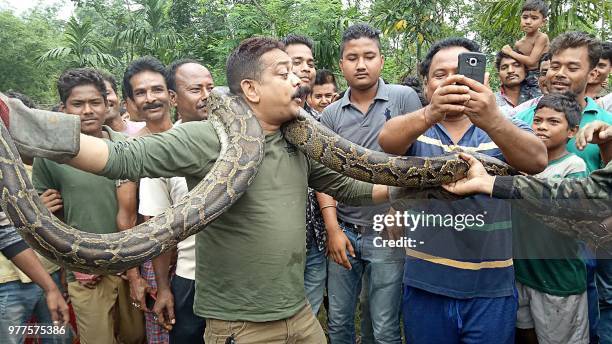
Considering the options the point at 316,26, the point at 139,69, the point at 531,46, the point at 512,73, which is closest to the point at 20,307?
the point at 139,69

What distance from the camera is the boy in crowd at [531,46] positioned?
6585 mm

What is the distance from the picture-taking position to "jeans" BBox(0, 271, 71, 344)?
13.2 ft

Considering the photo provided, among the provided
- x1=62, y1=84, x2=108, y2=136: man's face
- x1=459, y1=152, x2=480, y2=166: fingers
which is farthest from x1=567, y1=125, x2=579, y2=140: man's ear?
x1=62, y1=84, x2=108, y2=136: man's face

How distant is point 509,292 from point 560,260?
32.3 inches

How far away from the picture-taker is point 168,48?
660 inches

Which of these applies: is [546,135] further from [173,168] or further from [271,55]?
[173,168]

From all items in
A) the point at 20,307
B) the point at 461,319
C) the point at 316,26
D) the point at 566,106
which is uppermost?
the point at 316,26

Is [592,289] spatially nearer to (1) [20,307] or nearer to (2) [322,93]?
(2) [322,93]

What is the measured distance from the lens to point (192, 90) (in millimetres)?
4371

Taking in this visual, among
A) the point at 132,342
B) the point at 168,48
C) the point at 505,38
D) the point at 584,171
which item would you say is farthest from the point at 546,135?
the point at 168,48

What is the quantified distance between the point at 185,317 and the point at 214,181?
170cm

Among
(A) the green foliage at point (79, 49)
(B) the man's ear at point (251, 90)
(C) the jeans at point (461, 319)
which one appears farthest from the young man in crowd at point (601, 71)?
(A) the green foliage at point (79, 49)

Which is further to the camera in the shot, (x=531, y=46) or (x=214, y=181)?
(x=531, y=46)

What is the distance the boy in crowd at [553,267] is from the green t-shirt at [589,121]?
184 millimetres
